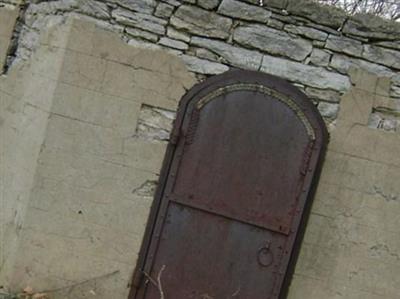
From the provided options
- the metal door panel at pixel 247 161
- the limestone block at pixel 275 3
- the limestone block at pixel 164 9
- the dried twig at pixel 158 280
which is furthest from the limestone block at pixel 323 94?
the dried twig at pixel 158 280

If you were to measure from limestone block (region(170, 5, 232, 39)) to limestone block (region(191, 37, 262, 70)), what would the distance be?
0.19 ft

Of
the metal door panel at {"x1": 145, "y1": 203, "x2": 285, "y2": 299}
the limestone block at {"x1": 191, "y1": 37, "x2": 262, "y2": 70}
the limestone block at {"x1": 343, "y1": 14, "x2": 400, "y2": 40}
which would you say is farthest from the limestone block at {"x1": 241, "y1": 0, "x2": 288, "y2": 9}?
the metal door panel at {"x1": 145, "y1": 203, "x2": 285, "y2": 299}

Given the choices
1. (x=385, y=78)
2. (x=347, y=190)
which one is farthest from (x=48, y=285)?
(x=385, y=78)

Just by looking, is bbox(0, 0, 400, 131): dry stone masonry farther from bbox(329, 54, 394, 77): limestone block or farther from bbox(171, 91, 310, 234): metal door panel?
bbox(171, 91, 310, 234): metal door panel

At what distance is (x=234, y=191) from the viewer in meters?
4.43

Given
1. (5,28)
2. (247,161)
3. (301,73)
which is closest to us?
(247,161)

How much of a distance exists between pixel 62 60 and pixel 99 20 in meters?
0.40

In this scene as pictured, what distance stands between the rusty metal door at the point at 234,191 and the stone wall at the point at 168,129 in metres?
0.14

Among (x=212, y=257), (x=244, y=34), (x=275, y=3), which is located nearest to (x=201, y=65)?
(x=244, y=34)

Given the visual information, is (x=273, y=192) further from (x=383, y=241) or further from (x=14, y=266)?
(x=14, y=266)

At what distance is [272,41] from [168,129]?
101 centimetres

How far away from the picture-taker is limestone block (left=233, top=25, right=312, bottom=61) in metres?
4.54

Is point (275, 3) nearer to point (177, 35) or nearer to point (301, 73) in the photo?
point (301, 73)

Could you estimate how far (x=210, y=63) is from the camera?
4.55m
